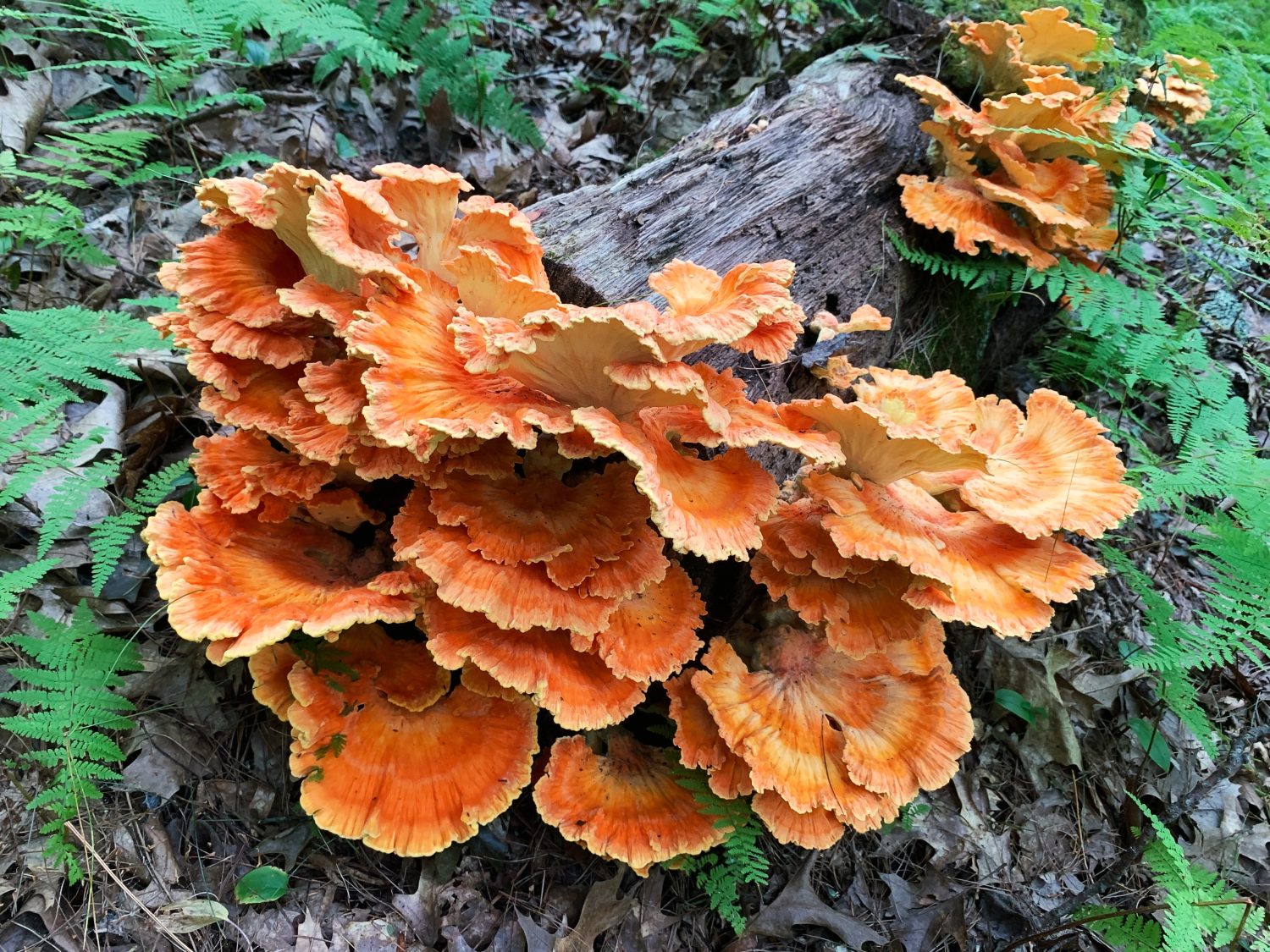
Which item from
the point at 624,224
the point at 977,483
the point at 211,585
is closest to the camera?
the point at 211,585

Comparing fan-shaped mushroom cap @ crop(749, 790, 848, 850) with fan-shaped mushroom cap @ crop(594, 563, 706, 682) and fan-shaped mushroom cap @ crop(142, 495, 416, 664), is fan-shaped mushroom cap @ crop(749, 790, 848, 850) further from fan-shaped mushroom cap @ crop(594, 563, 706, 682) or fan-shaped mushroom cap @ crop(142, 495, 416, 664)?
fan-shaped mushroom cap @ crop(142, 495, 416, 664)

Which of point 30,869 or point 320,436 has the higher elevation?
point 320,436

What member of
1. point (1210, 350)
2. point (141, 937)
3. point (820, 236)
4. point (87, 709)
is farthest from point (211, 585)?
point (1210, 350)

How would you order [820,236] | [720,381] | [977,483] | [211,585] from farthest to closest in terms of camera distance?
1. [820,236]
2. [977,483]
3. [720,381]
4. [211,585]

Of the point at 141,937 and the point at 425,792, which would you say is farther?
the point at 425,792

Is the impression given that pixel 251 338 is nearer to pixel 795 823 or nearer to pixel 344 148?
pixel 795 823

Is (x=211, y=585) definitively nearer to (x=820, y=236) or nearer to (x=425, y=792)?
(x=425, y=792)

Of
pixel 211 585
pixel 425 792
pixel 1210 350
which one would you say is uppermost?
pixel 211 585
